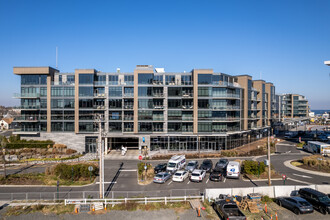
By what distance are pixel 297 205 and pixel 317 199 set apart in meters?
2.76

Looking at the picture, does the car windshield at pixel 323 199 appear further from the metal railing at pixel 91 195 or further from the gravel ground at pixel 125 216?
the gravel ground at pixel 125 216

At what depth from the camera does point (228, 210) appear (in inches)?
795

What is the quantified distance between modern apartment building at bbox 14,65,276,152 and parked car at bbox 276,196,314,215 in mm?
29735

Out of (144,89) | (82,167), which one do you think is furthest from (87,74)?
(82,167)

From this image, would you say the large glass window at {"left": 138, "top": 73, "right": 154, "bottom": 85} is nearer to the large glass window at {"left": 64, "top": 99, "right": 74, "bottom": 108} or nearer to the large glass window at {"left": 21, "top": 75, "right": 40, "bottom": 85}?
the large glass window at {"left": 64, "top": 99, "right": 74, "bottom": 108}

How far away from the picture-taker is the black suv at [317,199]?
70.5 ft

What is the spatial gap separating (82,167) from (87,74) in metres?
26.7

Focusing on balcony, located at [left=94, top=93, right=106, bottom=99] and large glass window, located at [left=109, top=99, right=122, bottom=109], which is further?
large glass window, located at [left=109, top=99, right=122, bottom=109]

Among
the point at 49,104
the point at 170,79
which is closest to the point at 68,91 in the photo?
the point at 49,104

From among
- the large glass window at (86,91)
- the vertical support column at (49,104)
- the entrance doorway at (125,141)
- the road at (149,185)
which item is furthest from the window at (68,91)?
the road at (149,185)

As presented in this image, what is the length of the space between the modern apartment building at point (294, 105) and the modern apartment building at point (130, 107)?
81.7 m

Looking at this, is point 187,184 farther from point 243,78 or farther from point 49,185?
point 243,78

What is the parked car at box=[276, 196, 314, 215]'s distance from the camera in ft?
69.4

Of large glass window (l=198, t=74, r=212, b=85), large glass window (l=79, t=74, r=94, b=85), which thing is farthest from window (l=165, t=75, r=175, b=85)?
large glass window (l=79, t=74, r=94, b=85)
